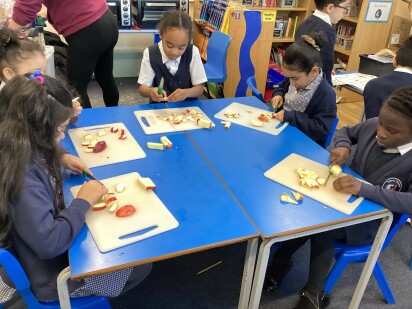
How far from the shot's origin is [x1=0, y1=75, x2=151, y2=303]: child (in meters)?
0.92

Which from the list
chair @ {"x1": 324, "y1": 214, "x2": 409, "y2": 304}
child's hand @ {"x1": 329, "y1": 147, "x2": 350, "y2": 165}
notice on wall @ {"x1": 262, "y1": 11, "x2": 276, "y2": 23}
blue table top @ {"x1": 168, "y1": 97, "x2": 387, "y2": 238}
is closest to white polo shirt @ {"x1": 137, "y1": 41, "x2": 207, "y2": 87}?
blue table top @ {"x1": 168, "y1": 97, "x2": 387, "y2": 238}

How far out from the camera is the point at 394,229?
138 centimetres

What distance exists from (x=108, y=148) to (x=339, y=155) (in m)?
0.93

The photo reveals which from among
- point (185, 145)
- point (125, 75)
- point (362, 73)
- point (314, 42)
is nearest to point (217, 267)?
point (185, 145)

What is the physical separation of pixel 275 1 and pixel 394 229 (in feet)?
10.3

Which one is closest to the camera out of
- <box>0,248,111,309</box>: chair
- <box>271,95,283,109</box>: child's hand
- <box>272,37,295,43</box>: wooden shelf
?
<box>0,248,111,309</box>: chair

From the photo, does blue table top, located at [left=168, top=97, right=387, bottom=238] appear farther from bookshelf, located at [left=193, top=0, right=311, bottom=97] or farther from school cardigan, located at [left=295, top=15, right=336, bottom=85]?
bookshelf, located at [left=193, top=0, right=311, bottom=97]

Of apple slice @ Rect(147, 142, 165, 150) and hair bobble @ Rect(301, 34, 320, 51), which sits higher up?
hair bobble @ Rect(301, 34, 320, 51)

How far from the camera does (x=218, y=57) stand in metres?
3.10

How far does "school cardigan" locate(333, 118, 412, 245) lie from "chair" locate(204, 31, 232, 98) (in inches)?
62.4

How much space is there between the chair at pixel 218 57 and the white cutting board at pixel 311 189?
169 cm

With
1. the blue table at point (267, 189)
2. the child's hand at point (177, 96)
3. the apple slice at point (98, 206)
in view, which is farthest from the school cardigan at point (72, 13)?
the apple slice at point (98, 206)

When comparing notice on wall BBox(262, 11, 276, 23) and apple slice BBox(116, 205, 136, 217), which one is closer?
apple slice BBox(116, 205, 136, 217)

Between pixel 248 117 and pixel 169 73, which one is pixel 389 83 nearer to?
pixel 248 117
